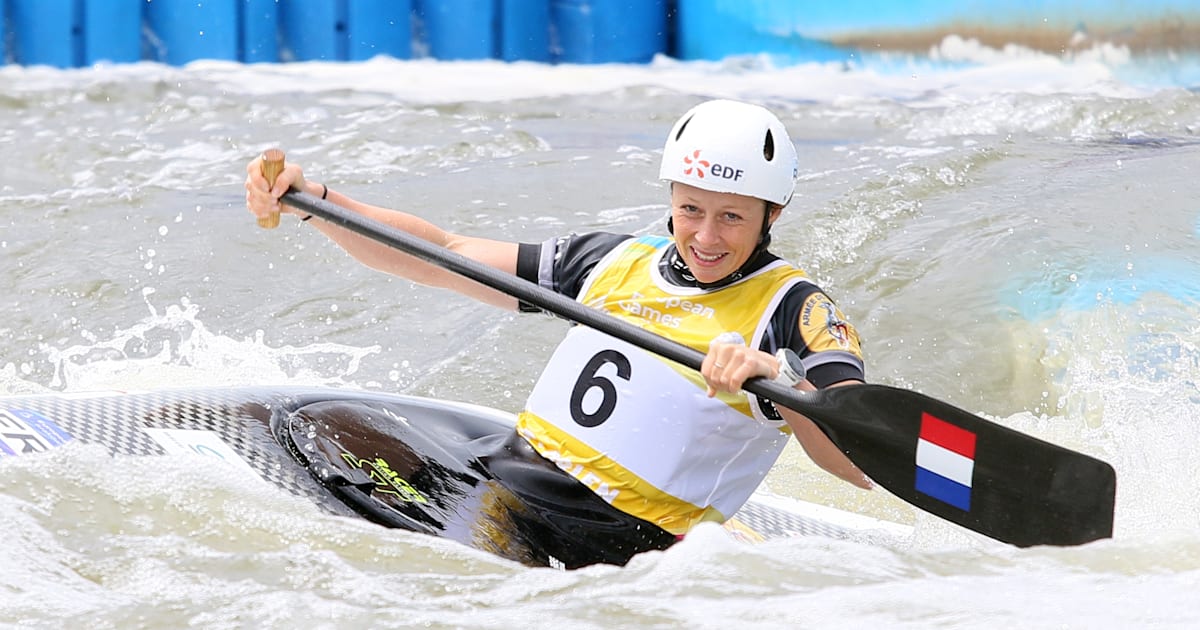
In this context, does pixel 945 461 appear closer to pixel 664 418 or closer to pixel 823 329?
pixel 823 329

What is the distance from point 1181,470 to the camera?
366cm

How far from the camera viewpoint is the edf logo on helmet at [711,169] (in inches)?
98.7

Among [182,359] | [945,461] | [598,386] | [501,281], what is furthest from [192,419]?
[182,359]

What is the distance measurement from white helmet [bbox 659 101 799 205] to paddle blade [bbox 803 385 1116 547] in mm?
428

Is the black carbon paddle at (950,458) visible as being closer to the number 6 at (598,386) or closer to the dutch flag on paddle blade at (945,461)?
the dutch flag on paddle blade at (945,461)

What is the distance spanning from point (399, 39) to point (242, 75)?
3.64ft

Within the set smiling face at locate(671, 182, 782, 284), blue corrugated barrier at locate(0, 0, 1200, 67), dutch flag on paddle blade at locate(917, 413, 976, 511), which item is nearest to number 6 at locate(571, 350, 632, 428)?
smiling face at locate(671, 182, 782, 284)

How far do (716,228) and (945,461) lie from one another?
0.60 metres

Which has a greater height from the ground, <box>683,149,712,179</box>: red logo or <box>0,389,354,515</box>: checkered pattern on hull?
<box>683,149,712,179</box>: red logo

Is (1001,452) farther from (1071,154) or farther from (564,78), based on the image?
(564,78)

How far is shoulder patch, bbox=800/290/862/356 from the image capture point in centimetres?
245

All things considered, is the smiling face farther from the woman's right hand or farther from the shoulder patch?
the woman's right hand

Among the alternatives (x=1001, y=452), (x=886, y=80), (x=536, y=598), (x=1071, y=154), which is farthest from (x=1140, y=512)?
(x=886, y=80)

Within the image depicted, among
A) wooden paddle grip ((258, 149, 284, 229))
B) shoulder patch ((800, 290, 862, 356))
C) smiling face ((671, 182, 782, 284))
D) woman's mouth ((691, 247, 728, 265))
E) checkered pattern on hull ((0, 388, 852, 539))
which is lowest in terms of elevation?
checkered pattern on hull ((0, 388, 852, 539))
